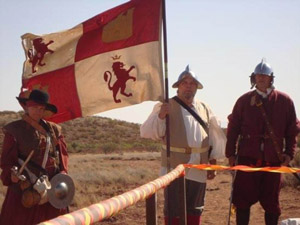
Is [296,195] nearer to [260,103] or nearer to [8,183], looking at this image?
[260,103]

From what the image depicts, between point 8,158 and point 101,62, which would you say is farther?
point 101,62

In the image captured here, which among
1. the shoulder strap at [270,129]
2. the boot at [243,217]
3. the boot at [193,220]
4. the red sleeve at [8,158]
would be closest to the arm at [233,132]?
the shoulder strap at [270,129]

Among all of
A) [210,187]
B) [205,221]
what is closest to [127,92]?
[205,221]

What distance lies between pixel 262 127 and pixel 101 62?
1.99m

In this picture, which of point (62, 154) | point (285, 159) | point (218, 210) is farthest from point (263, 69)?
point (218, 210)

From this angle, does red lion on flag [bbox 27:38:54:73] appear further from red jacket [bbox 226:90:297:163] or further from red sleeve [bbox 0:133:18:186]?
red jacket [bbox 226:90:297:163]

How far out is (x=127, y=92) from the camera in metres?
5.51

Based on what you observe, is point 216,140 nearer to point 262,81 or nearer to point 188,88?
point 188,88

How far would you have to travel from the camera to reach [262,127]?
19.2 feet

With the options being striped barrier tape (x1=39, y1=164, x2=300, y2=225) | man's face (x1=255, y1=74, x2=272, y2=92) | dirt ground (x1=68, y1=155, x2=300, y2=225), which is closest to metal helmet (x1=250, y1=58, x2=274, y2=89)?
man's face (x1=255, y1=74, x2=272, y2=92)

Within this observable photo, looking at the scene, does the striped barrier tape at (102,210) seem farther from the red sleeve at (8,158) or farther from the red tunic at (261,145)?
the red tunic at (261,145)

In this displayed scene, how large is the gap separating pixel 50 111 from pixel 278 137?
260 centimetres

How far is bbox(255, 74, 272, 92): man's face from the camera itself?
5.89m

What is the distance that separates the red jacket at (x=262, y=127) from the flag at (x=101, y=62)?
1.20m
